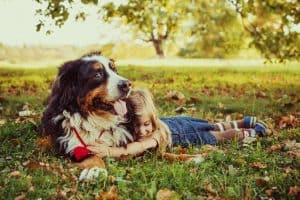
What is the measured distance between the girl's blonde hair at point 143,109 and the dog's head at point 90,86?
330 millimetres


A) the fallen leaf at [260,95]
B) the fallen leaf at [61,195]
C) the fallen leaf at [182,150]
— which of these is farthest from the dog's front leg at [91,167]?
the fallen leaf at [260,95]

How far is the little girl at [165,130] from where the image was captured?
6125mm

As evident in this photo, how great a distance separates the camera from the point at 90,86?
→ 5727mm

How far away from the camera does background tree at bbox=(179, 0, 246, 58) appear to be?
16194 mm

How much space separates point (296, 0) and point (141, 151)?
7.55 meters

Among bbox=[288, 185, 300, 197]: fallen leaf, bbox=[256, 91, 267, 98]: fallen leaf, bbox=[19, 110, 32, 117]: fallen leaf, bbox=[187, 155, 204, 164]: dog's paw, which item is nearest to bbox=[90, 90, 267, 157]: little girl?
bbox=[187, 155, 204, 164]: dog's paw

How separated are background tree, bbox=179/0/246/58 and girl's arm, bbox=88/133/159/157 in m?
8.16

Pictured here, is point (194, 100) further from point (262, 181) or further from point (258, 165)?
point (262, 181)

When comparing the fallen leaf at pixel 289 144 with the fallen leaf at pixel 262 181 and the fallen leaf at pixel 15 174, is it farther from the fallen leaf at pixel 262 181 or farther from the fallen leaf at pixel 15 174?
the fallen leaf at pixel 15 174

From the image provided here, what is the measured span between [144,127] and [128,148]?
39 cm

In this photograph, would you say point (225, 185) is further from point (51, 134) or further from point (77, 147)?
point (51, 134)

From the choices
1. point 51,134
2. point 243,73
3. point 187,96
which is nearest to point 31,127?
point 51,134

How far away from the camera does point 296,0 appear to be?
12438 millimetres

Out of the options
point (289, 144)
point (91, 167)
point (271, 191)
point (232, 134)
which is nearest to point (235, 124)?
point (232, 134)
